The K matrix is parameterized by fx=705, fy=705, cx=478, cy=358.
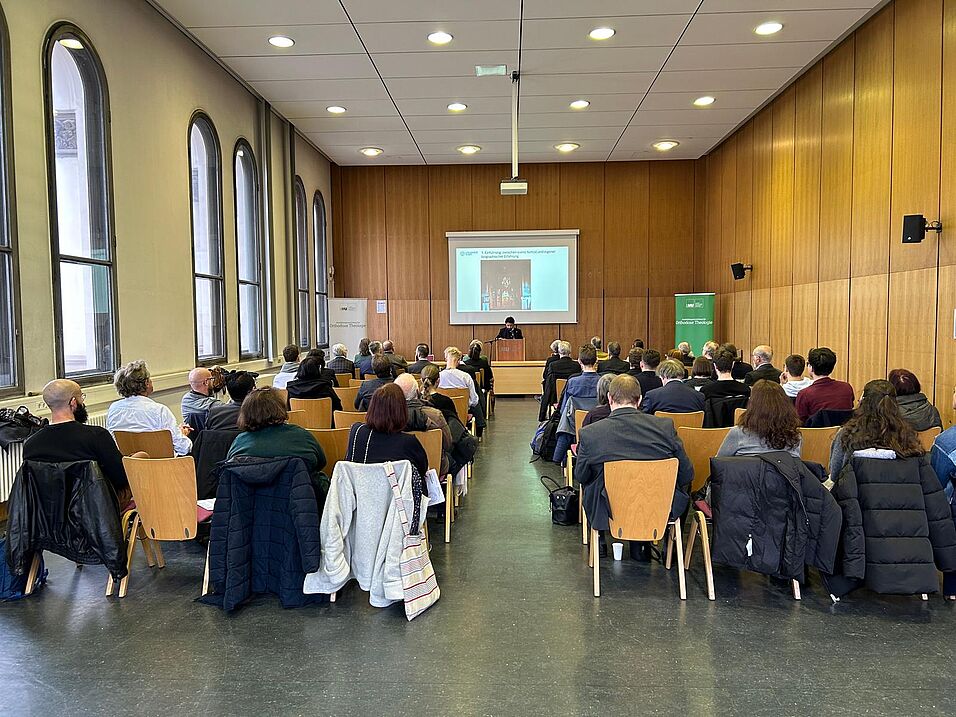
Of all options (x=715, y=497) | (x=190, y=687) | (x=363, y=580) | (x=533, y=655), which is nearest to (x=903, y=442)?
(x=715, y=497)

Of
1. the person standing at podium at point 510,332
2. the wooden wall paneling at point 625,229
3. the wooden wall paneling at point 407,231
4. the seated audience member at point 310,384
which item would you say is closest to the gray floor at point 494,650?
the seated audience member at point 310,384

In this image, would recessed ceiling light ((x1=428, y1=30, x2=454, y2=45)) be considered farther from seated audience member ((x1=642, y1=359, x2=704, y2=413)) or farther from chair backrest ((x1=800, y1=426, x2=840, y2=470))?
chair backrest ((x1=800, y1=426, x2=840, y2=470))

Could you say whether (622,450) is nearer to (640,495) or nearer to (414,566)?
(640,495)

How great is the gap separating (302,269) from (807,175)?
319 inches

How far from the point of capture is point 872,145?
7426 mm

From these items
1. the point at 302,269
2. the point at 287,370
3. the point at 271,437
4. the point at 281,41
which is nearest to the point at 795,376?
the point at 271,437

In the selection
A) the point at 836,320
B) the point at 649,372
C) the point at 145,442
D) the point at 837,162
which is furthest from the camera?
the point at 836,320

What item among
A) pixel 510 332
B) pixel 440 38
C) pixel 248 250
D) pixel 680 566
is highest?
pixel 440 38

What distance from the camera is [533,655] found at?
10.5ft

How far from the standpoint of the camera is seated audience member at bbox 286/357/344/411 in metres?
6.50

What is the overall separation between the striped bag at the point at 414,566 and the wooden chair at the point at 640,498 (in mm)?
915

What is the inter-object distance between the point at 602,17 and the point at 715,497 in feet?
17.7

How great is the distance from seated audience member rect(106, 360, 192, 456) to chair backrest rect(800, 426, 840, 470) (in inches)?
158

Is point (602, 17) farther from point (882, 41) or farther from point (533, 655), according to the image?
point (533, 655)
